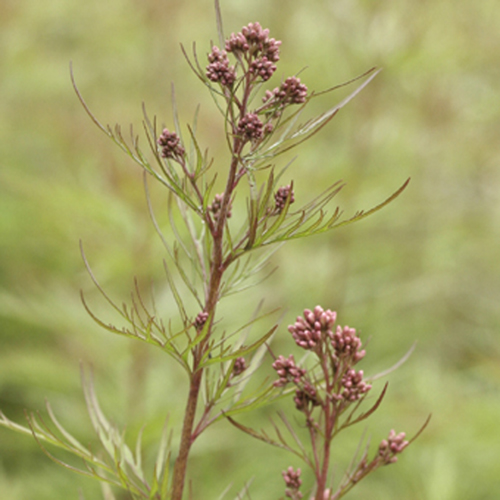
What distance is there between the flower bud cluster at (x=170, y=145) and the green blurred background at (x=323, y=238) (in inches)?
36.4

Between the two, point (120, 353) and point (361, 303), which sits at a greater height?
point (361, 303)

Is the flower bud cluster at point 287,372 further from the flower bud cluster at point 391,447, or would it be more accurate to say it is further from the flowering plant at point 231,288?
the flower bud cluster at point 391,447

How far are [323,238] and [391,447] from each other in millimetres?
1990

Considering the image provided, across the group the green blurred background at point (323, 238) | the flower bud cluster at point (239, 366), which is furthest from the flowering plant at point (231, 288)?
the green blurred background at point (323, 238)

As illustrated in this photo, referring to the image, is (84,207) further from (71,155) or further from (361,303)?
(361,303)

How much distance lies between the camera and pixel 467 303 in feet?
10.7

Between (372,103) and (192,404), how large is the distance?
5.70 ft

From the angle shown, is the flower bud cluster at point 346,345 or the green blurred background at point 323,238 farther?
the green blurred background at point 323,238

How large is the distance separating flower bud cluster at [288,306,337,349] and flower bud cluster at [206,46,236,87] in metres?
0.22

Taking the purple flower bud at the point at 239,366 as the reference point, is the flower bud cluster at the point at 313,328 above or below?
above

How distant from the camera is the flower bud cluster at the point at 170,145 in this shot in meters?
0.57

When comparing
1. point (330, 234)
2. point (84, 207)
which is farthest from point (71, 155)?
point (330, 234)

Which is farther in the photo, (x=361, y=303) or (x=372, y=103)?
(x=361, y=303)

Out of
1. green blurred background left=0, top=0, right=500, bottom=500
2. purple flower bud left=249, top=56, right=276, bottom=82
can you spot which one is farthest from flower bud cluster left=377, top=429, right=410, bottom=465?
green blurred background left=0, top=0, right=500, bottom=500
